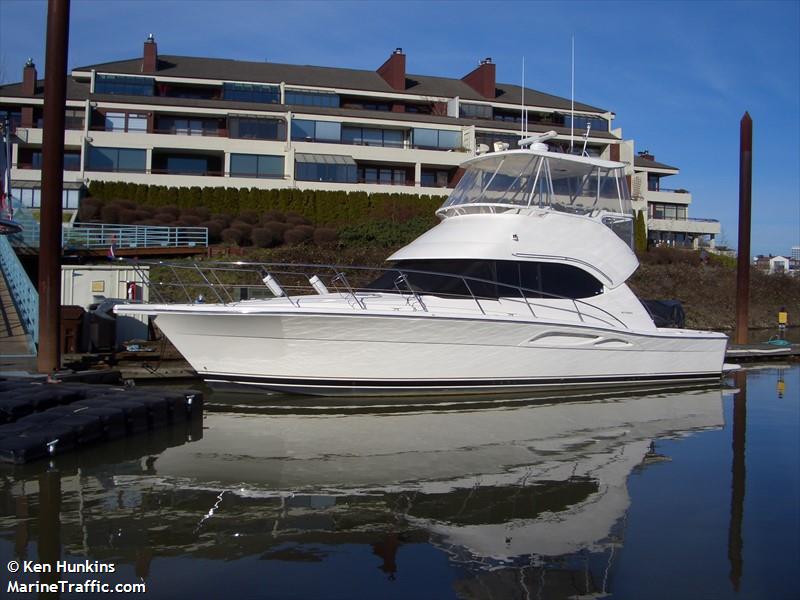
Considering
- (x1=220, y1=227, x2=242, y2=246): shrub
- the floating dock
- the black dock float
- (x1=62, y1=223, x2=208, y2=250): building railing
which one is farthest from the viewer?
(x1=220, y1=227, x2=242, y2=246): shrub

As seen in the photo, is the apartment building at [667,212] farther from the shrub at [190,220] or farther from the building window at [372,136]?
the shrub at [190,220]

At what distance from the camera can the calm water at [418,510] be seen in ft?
16.4

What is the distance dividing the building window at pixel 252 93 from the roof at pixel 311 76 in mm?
481

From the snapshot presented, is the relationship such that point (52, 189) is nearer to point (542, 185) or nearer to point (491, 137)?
point (542, 185)

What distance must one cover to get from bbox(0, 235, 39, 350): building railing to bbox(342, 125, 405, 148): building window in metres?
23.0

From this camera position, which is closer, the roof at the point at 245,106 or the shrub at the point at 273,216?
the shrub at the point at 273,216

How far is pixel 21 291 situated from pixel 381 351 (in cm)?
944

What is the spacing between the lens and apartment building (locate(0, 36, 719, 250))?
3481 centimetres

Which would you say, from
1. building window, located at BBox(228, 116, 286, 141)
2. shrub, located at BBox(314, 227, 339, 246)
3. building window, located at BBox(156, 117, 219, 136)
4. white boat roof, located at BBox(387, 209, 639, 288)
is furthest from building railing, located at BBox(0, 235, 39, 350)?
building window, located at BBox(156, 117, 219, 136)

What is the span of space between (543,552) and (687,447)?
458 centimetres

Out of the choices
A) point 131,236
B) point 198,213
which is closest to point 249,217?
point 198,213

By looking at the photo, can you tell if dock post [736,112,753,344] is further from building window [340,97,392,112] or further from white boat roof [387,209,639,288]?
building window [340,97,392,112]

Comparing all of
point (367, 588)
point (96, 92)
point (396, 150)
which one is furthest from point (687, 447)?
point (96, 92)

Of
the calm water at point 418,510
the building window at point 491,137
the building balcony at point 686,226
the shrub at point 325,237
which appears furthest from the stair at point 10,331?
the building balcony at point 686,226
